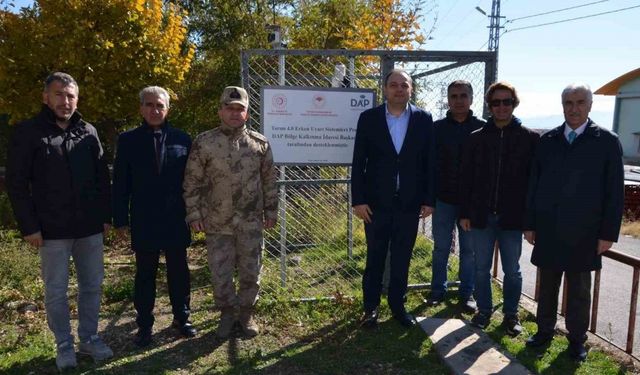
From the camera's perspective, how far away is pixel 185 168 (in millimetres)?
3764

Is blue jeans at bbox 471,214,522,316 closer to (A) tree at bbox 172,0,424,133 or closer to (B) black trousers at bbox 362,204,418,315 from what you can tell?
(B) black trousers at bbox 362,204,418,315

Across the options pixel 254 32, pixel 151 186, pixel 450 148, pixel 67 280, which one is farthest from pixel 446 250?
pixel 254 32

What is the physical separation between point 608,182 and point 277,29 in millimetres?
6080

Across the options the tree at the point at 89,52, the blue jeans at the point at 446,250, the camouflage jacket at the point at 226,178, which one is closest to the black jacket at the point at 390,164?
the blue jeans at the point at 446,250

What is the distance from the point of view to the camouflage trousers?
155 inches

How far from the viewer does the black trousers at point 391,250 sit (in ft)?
13.4

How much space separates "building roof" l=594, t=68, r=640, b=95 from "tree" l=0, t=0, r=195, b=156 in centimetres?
2985

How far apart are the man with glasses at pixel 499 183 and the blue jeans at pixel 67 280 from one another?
2.90 meters

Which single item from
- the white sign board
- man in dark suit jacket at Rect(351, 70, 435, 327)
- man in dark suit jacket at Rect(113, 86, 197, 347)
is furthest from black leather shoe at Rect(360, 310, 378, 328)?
man in dark suit jacket at Rect(113, 86, 197, 347)

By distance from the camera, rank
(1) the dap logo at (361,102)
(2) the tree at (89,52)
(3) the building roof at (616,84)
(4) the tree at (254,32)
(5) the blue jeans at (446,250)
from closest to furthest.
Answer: (1) the dap logo at (361,102) → (5) the blue jeans at (446,250) → (2) the tree at (89,52) → (4) the tree at (254,32) → (3) the building roof at (616,84)

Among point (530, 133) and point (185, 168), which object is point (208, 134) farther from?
point (530, 133)

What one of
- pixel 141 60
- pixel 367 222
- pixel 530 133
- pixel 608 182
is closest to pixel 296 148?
pixel 367 222

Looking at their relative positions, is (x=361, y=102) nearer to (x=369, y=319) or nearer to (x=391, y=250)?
(x=391, y=250)

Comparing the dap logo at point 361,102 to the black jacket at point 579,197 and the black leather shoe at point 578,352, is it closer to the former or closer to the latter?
the black jacket at point 579,197
